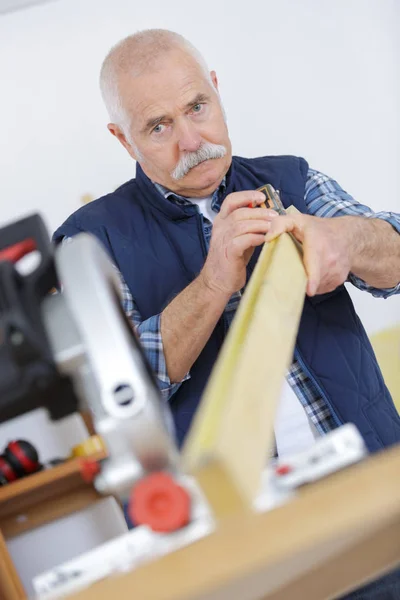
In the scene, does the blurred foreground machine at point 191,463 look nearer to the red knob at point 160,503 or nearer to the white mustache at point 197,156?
the red knob at point 160,503

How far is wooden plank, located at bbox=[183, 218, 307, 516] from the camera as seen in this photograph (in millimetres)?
472

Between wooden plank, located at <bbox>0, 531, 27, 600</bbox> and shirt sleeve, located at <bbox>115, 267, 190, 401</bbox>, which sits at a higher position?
shirt sleeve, located at <bbox>115, 267, 190, 401</bbox>

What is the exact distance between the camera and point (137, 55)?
143 cm

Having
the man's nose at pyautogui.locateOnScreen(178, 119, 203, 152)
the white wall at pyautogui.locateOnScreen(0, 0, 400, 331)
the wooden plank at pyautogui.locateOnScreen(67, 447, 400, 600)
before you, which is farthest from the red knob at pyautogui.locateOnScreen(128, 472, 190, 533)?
the white wall at pyautogui.locateOnScreen(0, 0, 400, 331)

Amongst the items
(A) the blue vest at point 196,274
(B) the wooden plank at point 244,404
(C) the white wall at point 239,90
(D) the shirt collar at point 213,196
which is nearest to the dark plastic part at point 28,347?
(B) the wooden plank at point 244,404

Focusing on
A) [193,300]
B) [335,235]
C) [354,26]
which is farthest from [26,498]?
[354,26]

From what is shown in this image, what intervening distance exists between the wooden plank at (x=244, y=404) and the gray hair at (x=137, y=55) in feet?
2.64

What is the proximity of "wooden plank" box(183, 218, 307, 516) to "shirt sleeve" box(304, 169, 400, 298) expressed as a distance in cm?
62

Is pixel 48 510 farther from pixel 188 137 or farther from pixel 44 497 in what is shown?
pixel 188 137

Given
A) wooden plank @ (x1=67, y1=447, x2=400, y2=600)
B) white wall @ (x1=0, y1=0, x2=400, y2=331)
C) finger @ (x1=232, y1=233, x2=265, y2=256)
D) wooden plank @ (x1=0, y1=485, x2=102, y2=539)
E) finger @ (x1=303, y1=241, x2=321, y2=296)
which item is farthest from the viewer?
white wall @ (x1=0, y1=0, x2=400, y2=331)

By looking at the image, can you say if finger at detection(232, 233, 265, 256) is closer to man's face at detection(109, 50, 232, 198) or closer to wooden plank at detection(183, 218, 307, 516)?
wooden plank at detection(183, 218, 307, 516)

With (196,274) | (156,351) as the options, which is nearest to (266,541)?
(156,351)

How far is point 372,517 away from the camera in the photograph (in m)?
0.46

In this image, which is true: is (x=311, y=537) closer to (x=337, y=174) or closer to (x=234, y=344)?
(x=234, y=344)
